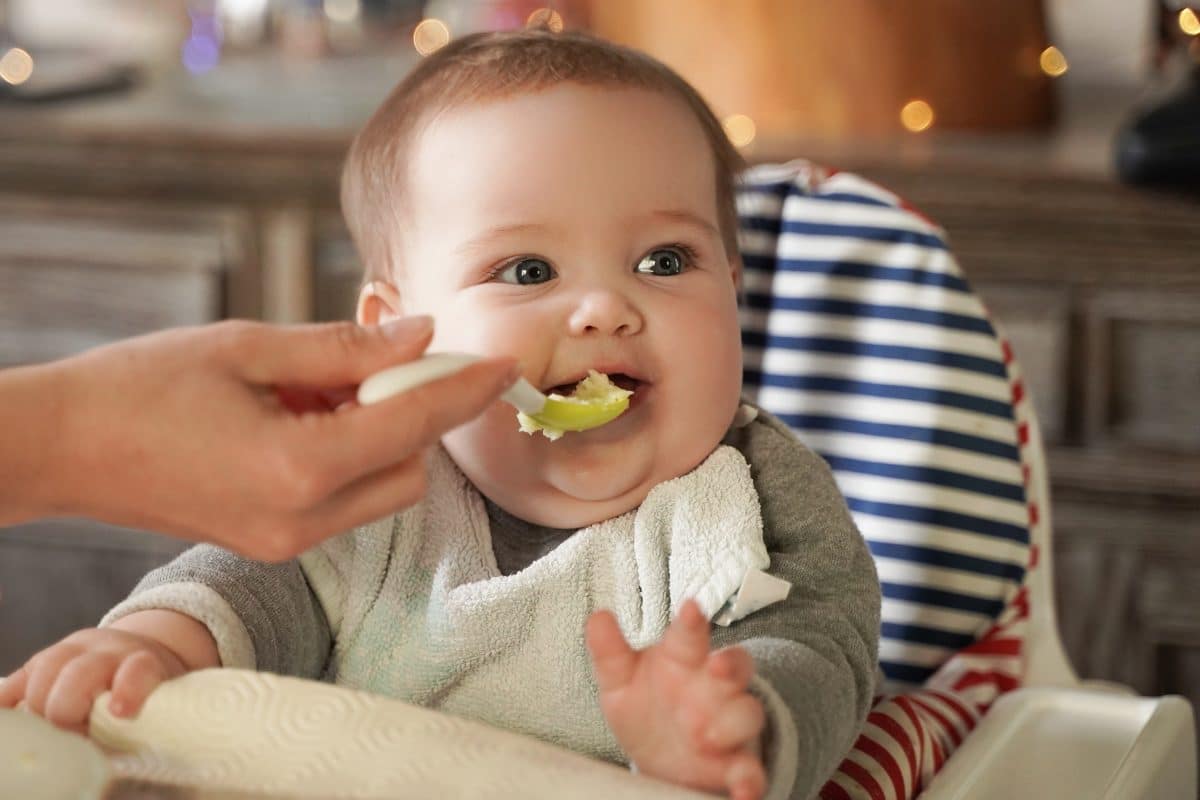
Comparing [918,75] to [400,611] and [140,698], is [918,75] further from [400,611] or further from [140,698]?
[140,698]

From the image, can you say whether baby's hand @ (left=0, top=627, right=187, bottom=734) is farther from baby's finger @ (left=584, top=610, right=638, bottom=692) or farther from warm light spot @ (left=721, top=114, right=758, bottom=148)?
warm light spot @ (left=721, top=114, right=758, bottom=148)

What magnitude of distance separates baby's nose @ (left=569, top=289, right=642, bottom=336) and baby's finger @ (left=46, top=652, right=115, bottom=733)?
28 centimetres

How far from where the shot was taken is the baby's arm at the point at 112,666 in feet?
2.37

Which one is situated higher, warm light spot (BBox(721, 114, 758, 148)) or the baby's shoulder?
warm light spot (BBox(721, 114, 758, 148))

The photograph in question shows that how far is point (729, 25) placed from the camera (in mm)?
1731

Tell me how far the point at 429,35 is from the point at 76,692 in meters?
1.63

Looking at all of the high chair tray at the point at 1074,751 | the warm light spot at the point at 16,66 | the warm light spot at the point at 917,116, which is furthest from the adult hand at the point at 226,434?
the warm light spot at the point at 16,66

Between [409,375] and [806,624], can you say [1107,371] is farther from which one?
[409,375]

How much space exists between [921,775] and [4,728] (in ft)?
1.59

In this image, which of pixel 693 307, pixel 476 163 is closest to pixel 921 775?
pixel 693 307

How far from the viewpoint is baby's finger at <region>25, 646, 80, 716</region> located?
74 cm

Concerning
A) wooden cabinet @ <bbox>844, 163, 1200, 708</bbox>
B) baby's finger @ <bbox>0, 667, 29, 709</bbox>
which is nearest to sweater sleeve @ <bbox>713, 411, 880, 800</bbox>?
baby's finger @ <bbox>0, 667, 29, 709</bbox>

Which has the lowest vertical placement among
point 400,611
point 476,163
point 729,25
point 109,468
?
point 400,611

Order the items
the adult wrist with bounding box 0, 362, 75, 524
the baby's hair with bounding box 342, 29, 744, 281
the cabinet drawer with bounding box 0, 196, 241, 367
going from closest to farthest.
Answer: the adult wrist with bounding box 0, 362, 75, 524 → the baby's hair with bounding box 342, 29, 744, 281 → the cabinet drawer with bounding box 0, 196, 241, 367
